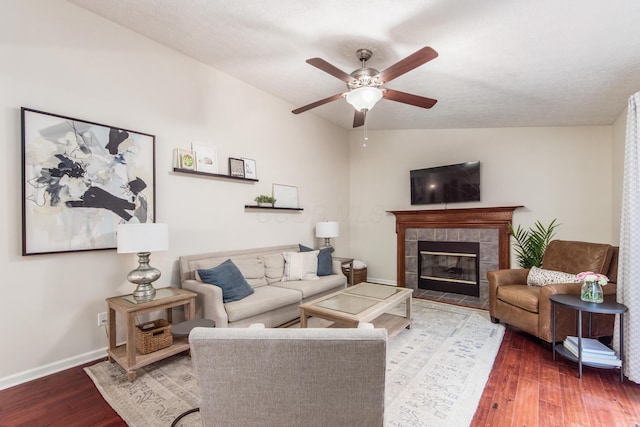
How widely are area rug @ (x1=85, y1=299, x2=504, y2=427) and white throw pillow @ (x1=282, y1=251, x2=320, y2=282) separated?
139 centimetres

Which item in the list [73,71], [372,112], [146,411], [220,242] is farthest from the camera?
[372,112]

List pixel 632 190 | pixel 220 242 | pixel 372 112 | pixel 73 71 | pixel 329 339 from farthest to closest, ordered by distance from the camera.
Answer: pixel 372 112, pixel 220 242, pixel 73 71, pixel 632 190, pixel 329 339

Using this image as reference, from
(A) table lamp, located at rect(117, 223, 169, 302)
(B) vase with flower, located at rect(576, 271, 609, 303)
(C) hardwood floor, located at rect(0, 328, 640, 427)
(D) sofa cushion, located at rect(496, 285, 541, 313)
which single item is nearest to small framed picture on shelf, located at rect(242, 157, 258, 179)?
(A) table lamp, located at rect(117, 223, 169, 302)

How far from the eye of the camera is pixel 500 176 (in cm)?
442

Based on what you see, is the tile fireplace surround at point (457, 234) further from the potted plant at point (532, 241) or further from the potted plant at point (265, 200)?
the potted plant at point (265, 200)

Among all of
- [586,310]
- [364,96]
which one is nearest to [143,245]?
[364,96]

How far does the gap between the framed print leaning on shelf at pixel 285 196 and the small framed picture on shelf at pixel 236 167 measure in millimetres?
635

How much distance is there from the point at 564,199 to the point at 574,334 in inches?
80.4

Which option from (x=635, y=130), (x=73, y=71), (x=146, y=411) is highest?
(x=73, y=71)

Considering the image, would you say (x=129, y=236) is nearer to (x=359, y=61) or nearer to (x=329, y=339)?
(x=329, y=339)

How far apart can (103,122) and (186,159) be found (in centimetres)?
79

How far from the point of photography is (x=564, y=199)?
400 cm

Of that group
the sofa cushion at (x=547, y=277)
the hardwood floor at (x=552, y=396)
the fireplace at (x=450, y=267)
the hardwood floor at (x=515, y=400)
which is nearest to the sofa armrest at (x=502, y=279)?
the sofa cushion at (x=547, y=277)

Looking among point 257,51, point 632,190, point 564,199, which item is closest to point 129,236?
point 257,51
